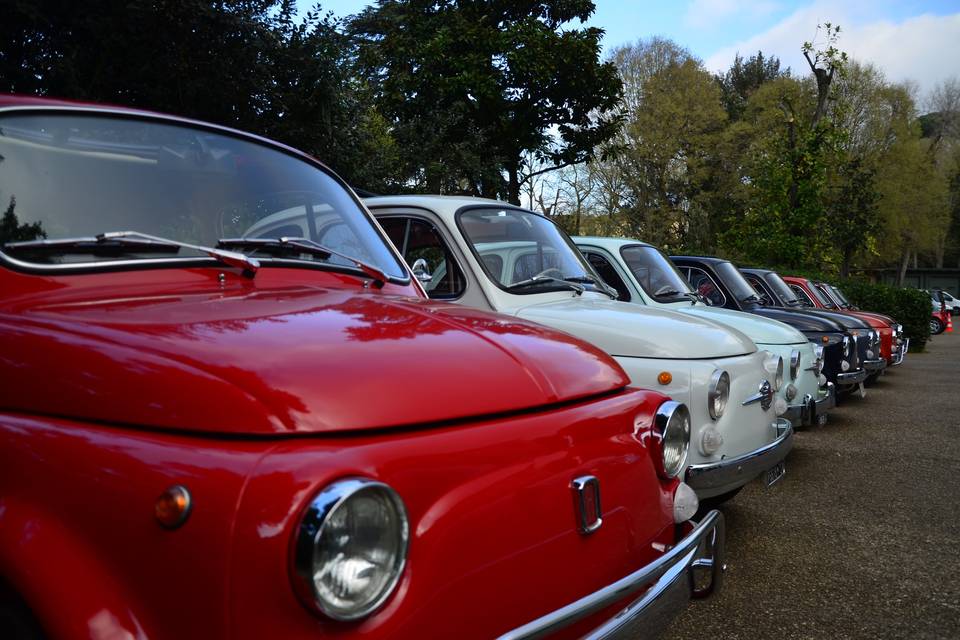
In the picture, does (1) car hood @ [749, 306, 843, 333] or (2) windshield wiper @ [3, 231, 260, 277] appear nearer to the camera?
(2) windshield wiper @ [3, 231, 260, 277]

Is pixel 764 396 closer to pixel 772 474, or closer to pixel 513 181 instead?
pixel 772 474

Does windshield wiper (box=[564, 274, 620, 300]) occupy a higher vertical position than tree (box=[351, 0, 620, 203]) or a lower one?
lower

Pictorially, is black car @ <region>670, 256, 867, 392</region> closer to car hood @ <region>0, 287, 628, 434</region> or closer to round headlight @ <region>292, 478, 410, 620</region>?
car hood @ <region>0, 287, 628, 434</region>

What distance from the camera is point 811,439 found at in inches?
298

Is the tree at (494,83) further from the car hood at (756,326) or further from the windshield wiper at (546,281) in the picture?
the windshield wiper at (546,281)

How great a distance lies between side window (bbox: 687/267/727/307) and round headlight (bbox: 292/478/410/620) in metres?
7.97

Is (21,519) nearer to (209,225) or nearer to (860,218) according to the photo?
(209,225)

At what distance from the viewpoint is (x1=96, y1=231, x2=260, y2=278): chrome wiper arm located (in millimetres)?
2094

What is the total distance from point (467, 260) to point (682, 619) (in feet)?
7.52

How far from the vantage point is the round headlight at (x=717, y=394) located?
3861mm

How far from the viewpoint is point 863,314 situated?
39.4 ft

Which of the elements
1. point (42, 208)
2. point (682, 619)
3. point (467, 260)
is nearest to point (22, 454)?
point (42, 208)

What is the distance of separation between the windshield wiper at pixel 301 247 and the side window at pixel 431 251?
1.68m

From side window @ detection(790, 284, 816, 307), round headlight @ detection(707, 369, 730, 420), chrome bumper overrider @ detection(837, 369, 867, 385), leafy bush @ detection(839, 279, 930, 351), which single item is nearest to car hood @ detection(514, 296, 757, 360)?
round headlight @ detection(707, 369, 730, 420)
